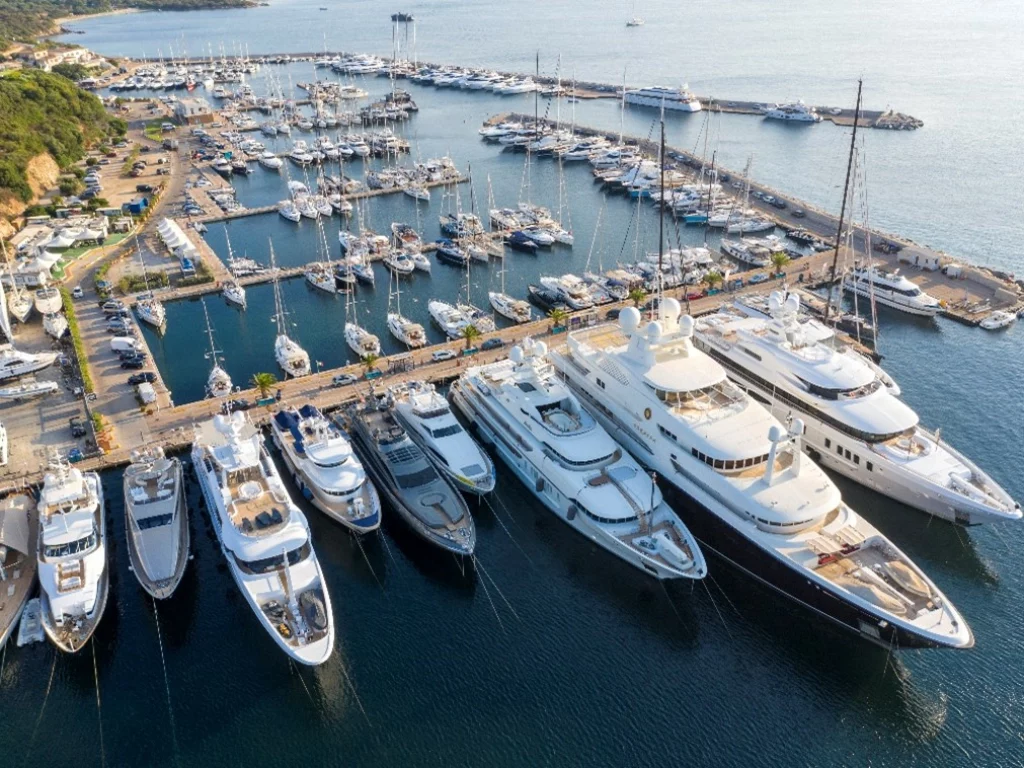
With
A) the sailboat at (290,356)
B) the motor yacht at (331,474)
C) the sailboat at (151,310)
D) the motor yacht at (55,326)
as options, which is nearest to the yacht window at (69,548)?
the motor yacht at (331,474)

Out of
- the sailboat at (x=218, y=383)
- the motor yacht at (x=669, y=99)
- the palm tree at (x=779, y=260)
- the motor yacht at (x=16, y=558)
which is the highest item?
the motor yacht at (x=669, y=99)

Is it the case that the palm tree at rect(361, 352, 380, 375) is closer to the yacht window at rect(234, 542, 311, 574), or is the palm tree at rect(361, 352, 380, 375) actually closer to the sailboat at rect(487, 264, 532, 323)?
the sailboat at rect(487, 264, 532, 323)

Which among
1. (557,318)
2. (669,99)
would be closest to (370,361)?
(557,318)

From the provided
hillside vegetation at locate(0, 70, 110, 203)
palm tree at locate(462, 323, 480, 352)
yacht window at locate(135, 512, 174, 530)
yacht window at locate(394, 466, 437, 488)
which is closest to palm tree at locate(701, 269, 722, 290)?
palm tree at locate(462, 323, 480, 352)

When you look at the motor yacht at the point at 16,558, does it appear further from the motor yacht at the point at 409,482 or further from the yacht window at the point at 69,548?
the motor yacht at the point at 409,482

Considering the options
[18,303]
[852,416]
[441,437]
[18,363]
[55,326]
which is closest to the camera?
[852,416]

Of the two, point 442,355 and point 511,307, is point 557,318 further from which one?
point 442,355

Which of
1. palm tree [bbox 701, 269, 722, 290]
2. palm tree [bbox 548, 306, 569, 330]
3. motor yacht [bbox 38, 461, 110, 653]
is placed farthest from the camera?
palm tree [bbox 701, 269, 722, 290]
